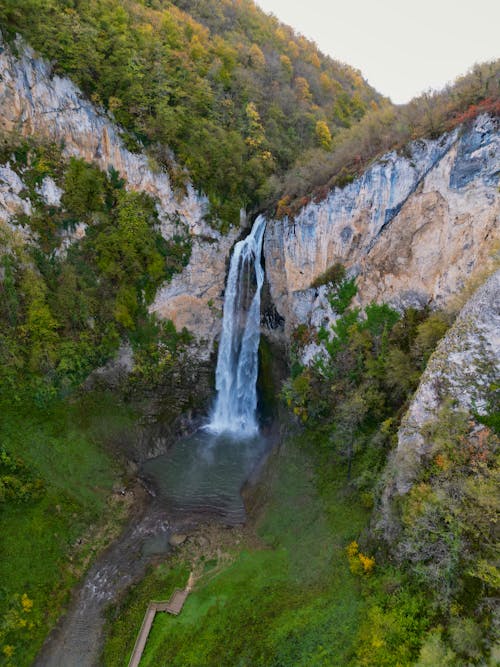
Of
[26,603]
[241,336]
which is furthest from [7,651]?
[241,336]

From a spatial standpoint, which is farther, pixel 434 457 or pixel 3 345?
pixel 3 345

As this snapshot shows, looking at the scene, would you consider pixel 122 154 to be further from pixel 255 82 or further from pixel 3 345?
pixel 255 82

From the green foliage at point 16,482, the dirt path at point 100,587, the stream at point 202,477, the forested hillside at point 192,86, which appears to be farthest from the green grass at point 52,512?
the forested hillside at point 192,86

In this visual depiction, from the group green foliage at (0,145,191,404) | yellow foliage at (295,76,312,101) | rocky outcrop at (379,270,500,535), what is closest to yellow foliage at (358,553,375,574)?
rocky outcrop at (379,270,500,535)

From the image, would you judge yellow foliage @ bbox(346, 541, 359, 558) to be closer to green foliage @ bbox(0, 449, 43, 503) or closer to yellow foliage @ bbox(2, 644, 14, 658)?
yellow foliage @ bbox(2, 644, 14, 658)

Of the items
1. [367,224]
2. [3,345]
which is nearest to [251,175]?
[367,224]

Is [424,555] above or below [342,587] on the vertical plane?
above
